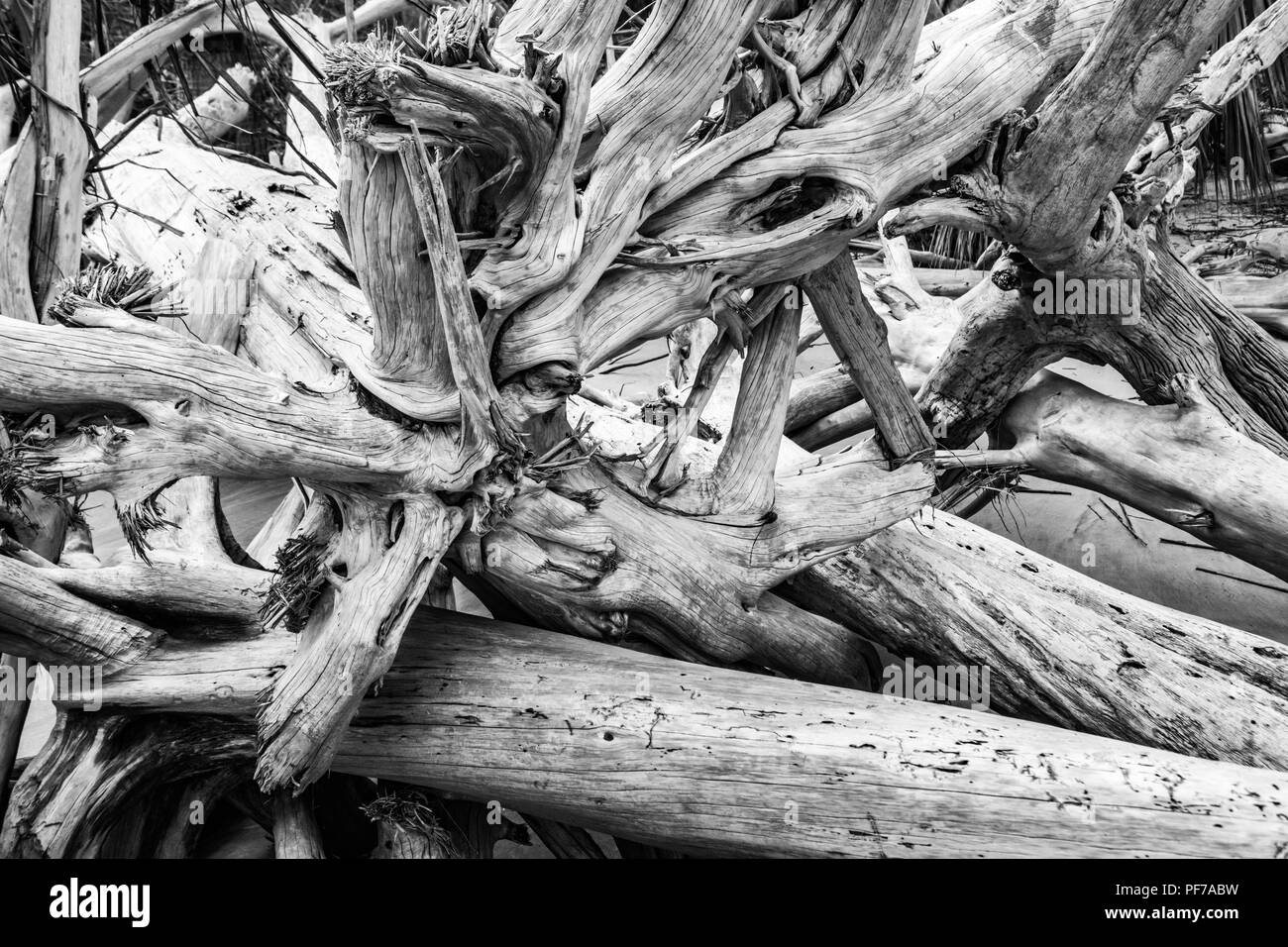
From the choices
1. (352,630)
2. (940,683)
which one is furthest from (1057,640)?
(352,630)

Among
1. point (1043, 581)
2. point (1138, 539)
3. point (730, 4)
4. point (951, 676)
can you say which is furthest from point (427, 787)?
point (1138, 539)

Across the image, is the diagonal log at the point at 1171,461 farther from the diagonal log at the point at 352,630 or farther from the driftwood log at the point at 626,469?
the diagonal log at the point at 352,630

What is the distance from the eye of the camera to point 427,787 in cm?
305

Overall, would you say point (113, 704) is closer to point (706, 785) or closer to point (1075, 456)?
point (706, 785)

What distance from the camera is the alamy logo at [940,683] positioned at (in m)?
3.32

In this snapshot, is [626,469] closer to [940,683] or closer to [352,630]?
[352,630]

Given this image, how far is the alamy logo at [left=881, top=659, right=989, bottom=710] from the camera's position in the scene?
10.9ft
